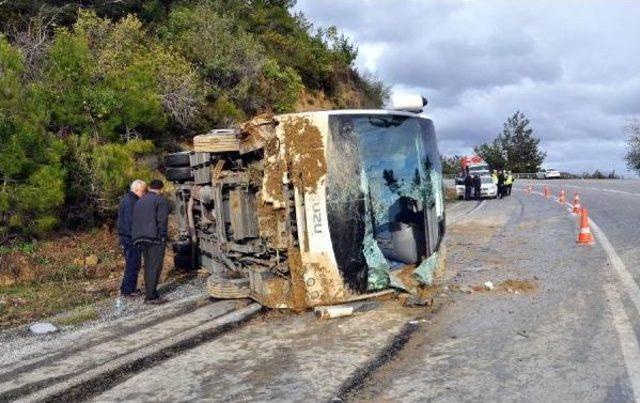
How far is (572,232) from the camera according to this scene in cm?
1345

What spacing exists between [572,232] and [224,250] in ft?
28.7

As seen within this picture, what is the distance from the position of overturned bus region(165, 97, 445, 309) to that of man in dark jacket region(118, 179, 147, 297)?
1.25m

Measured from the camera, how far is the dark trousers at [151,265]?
778 cm

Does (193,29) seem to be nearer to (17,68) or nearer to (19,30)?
(19,30)

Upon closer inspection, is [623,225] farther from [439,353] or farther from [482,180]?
[482,180]

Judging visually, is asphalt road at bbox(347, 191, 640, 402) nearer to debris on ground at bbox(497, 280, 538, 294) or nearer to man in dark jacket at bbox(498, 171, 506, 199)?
debris on ground at bbox(497, 280, 538, 294)

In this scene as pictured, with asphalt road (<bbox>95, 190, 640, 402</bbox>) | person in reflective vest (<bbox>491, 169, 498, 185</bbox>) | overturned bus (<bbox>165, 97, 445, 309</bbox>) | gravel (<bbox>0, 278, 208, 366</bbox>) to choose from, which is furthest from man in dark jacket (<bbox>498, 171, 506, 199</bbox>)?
gravel (<bbox>0, 278, 208, 366</bbox>)

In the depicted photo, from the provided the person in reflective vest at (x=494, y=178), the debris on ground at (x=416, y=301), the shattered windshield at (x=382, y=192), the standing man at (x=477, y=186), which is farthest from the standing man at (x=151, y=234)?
the person in reflective vest at (x=494, y=178)

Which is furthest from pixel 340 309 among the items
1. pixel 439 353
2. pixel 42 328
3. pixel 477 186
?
pixel 477 186

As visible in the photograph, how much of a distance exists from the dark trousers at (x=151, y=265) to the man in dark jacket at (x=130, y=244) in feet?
1.42

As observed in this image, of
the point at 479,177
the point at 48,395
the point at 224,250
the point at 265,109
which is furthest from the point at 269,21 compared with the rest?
the point at 48,395

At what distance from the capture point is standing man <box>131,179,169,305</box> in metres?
7.79

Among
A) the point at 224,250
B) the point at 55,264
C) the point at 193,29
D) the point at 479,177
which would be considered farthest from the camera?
the point at 479,177

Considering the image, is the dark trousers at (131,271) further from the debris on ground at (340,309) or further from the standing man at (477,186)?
the standing man at (477,186)
